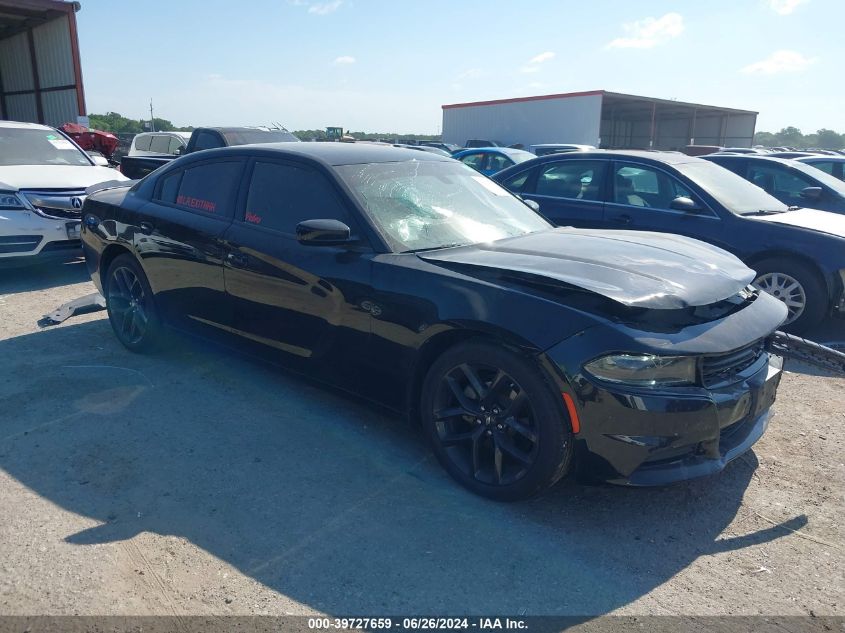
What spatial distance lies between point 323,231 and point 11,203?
5416mm

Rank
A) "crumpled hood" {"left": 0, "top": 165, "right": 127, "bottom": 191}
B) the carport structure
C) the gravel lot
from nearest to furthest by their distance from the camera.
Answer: the gravel lot, "crumpled hood" {"left": 0, "top": 165, "right": 127, "bottom": 191}, the carport structure

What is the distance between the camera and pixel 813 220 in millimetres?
6207

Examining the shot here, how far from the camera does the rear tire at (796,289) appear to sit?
5.73m

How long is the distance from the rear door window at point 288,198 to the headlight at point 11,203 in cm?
435

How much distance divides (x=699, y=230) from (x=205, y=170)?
4355mm

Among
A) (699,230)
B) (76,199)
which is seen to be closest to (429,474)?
(699,230)

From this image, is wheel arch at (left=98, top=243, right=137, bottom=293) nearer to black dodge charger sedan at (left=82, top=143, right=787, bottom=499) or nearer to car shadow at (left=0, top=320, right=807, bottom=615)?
black dodge charger sedan at (left=82, top=143, right=787, bottom=499)

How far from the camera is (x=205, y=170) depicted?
4.58 m

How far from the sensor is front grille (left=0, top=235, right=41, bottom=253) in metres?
6.95

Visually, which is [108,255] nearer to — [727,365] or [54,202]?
[54,202]

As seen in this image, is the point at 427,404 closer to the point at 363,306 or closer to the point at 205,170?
the point at 363,306

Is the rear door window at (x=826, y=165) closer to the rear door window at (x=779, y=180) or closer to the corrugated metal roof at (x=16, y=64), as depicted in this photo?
the rear door window at (x=779, y=180)

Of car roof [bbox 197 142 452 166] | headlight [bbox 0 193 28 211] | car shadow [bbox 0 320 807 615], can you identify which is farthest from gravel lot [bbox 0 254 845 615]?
headlight [bbox 0 193 28 211]

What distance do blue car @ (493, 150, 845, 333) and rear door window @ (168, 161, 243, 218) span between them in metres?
3.74
